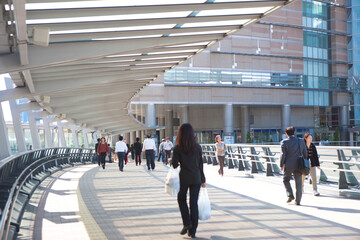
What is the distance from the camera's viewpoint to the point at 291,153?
891 centimetres

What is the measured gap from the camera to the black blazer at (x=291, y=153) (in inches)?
349

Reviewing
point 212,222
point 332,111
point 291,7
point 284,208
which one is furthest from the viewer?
point 332,111

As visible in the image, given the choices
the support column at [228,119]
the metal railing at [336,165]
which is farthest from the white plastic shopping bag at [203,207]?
the support column at [228,119]

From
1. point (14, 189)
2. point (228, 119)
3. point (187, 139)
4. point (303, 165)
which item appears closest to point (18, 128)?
point (14, 189)

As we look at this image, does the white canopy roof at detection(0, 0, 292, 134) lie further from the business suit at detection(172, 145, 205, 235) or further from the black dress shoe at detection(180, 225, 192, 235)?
the black dress shoe at detection(180, 225, 192, 235)

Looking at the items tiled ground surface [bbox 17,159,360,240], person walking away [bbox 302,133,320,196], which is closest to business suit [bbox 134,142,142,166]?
tiled ground surface [bbox 17,159,360,240]

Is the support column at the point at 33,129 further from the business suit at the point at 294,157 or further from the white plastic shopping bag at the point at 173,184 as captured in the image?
the white plastic shopping bag at the point at 173,184

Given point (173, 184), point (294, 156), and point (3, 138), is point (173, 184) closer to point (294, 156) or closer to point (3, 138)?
point (294, 156)

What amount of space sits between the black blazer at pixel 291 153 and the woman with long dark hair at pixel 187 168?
302 centimetres

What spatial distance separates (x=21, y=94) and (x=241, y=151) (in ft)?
26.9

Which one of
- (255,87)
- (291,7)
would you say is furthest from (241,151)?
→ (291,7)

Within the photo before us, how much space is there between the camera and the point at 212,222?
731 centimetres

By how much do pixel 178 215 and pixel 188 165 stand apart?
6.53ft

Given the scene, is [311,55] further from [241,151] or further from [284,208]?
[284,208]
